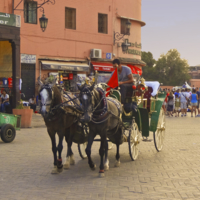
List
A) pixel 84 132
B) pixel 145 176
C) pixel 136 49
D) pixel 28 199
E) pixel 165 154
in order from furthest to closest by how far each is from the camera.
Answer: pixel 136 49, pixel 165 154, pixel 84 132, pixel 145 176, pixel 28 199

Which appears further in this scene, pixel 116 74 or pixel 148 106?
pixel 148 106

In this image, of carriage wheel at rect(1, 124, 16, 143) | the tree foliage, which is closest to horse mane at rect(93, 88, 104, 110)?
carriage wheel at rect(1, 124, 16, 143)

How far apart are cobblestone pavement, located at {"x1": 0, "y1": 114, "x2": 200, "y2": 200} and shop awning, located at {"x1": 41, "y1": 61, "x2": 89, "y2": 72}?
15840mm

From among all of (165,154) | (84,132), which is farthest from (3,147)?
(165,154)

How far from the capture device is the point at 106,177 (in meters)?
7.39

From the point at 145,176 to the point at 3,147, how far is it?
17.8 feet

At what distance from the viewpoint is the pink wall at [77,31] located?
1043 inches

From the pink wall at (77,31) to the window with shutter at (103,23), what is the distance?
0.87 ft

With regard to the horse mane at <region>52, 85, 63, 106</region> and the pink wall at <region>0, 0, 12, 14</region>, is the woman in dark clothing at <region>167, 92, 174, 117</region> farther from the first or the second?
the horse mane at <region>52, 85, 63, 106</region>

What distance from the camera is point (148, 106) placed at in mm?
10930

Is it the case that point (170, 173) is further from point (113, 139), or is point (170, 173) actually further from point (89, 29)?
point (89, 29)

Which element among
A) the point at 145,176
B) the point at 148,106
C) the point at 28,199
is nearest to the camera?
the point at 28,199

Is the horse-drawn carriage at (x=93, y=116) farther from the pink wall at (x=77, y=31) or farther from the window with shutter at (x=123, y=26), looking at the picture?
the window with shutter at (x=123, y=26)

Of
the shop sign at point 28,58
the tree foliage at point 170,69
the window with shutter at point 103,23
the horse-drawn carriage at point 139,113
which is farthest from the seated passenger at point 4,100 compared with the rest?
the tree foliage at point 170,69
